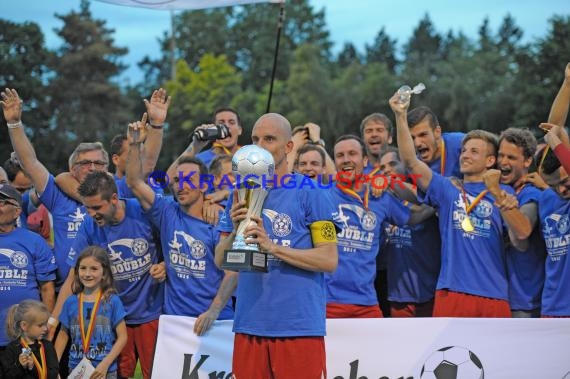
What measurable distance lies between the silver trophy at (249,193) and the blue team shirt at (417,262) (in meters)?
3.13

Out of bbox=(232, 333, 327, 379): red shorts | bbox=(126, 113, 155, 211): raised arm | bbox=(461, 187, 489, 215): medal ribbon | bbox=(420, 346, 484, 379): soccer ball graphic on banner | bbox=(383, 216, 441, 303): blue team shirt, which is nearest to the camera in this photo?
bbox=(232, 333, 327, 379): red shorts

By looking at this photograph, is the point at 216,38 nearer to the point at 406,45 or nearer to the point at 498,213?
the point at 406,45

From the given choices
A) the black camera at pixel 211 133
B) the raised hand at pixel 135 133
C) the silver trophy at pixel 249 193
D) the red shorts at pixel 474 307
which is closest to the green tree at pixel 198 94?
the black camera at pixel 211 133

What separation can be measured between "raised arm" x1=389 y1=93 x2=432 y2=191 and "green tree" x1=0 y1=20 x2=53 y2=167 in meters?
40.4

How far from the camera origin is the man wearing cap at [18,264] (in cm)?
798

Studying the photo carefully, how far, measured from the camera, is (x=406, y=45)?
12938cm

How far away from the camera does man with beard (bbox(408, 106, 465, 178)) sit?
28.1 feet

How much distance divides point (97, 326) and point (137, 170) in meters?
1.39

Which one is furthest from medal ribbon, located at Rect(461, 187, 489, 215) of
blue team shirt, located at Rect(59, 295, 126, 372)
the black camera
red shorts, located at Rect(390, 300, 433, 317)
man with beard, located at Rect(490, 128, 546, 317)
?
blue team shirt, located at Rect(59, 295, 126, 372)

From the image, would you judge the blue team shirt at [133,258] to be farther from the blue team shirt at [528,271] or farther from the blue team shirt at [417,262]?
the blue team shirt at [528,271]

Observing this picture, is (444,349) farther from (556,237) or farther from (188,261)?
(188,261)

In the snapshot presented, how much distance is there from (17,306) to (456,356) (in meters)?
3.74

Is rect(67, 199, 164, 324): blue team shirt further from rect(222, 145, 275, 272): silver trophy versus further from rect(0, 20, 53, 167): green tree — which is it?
rect(0, 20, 53, 167): green tree

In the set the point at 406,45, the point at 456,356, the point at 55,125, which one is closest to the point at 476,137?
the point at 456,356
